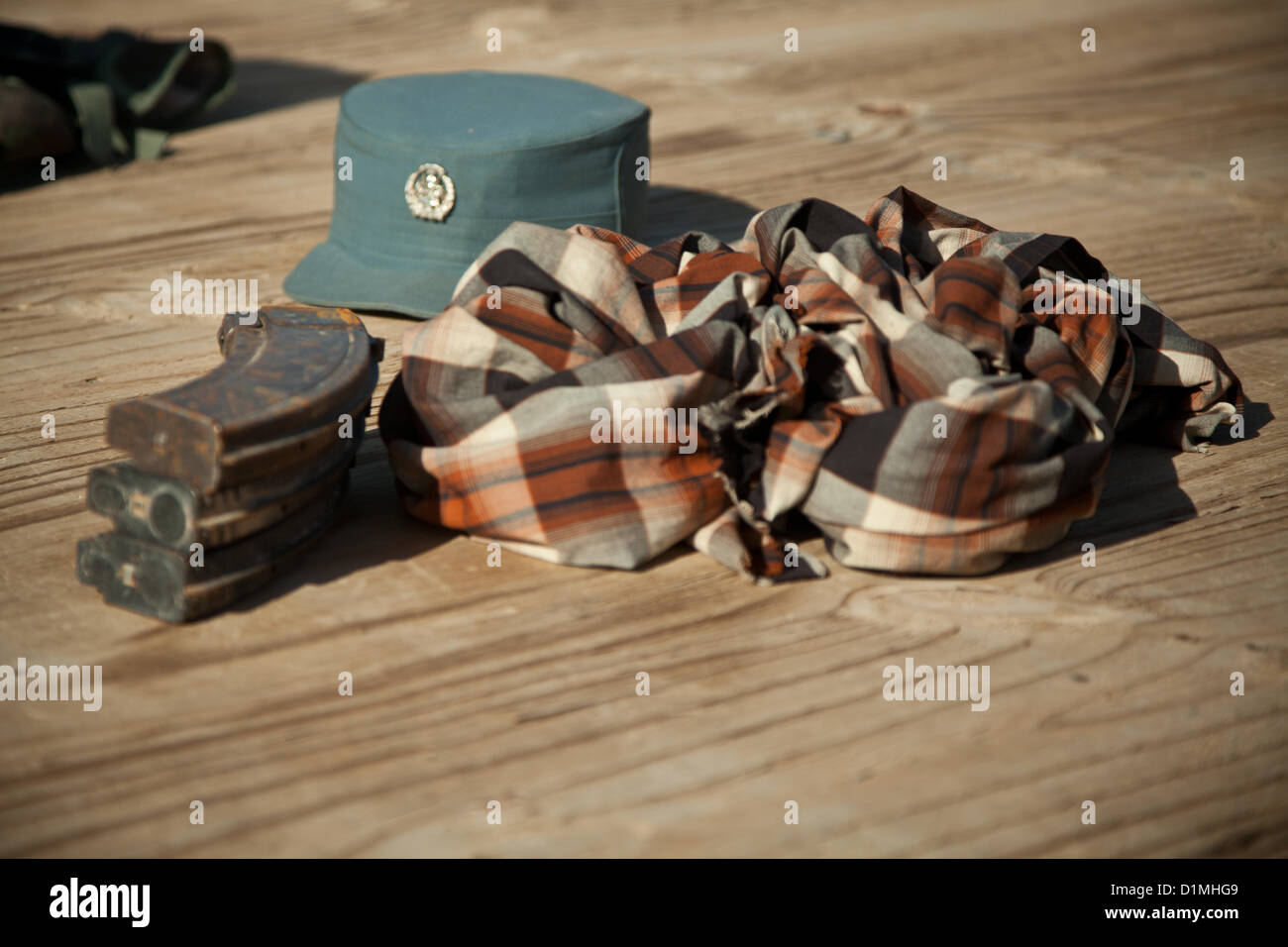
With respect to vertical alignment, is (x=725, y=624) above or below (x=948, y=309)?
below

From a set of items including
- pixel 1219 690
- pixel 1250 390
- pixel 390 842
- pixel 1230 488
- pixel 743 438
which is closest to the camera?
pixel 390 842

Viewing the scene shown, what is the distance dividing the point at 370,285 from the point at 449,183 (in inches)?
9.8

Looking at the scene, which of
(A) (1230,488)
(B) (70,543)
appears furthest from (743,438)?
(B) (70,543)

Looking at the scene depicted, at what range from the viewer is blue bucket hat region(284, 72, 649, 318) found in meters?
2.28

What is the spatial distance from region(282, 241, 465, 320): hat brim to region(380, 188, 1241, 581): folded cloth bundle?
23.0 inches

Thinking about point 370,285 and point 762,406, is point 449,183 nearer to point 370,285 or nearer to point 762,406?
point 370,285

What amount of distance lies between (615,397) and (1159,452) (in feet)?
2.98

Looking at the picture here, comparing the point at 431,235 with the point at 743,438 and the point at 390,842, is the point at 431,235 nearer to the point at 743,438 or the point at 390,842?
the point at 743,438

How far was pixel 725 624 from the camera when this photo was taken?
1489mm

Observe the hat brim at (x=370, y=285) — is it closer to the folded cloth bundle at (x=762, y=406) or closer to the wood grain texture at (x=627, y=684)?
the wood grain texture at (x=627, y=684)

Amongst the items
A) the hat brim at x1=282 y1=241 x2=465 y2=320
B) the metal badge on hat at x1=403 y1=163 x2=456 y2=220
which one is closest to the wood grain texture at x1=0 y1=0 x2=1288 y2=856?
the hat brim at x1=282 y1=241 x2=465 y2=320

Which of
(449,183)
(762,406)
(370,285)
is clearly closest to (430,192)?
(449,183)

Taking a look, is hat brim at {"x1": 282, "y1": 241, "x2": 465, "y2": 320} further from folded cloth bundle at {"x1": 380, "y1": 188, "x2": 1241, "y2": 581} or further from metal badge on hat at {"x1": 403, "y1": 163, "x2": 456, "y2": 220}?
folded cloth bundle at {"x1": 380, "y1": 188, "x2": 1241, "y2": 581}

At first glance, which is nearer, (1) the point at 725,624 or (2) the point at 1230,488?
(1) the point at 725,624
